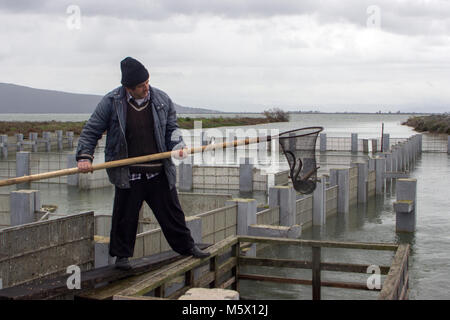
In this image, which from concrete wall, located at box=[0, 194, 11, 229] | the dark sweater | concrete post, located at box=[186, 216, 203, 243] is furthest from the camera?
concrete wall, located at box=[0, 194, 11, 229]

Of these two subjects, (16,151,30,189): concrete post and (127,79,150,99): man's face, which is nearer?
(127,79,150,99): man's face

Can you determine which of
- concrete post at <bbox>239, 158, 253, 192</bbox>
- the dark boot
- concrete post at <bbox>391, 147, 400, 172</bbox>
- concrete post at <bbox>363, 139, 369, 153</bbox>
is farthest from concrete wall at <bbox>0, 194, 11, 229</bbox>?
concrete post at <bbox>363, 139, 369, 153</bbox>

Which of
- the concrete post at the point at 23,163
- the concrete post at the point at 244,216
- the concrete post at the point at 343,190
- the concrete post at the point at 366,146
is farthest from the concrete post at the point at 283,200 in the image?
the concrete post at the point at 366,146

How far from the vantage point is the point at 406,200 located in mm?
13930

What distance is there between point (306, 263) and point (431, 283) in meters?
4.66

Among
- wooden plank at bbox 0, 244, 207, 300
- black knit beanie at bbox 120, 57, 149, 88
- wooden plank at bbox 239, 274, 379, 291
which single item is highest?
black knit beanie at bbox 120, 57, 149, 88

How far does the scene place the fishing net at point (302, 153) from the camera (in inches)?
235

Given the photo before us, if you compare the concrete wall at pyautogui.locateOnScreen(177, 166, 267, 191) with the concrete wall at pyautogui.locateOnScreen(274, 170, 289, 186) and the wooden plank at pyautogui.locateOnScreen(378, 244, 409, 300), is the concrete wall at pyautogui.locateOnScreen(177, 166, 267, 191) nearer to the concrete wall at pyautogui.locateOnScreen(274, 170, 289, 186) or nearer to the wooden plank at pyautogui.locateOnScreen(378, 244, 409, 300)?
the concrete wall at pyautogui.locateOnScreen(274, 170, 289, 186)

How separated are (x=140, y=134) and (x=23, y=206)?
21.3 feet

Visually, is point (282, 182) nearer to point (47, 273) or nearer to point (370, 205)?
point (370, 205)

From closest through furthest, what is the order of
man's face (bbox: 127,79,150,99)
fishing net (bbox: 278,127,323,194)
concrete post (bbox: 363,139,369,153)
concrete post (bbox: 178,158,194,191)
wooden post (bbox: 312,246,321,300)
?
man's face (bbox: 127,79,150,99) → fishing net (bbox: 278,127,323,194) → wooden post (bbox: 312,246,321,300) → concrete post (bbox: 178,158,194,191) → concrete post (bbox: 363,139,369,153)

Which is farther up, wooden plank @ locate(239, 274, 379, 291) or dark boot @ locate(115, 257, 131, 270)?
dark boot @ locate(115, 257, 131, 270)

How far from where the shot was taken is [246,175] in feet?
69.2

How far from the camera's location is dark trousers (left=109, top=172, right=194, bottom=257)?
5266 millimetres
